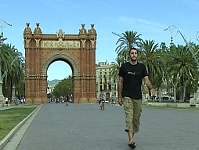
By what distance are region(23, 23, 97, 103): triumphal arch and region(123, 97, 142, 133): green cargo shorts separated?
256ft

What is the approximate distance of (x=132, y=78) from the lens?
10016 mm

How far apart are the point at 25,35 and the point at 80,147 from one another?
7954 centimetres

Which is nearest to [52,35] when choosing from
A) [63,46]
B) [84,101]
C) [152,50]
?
[63,46]

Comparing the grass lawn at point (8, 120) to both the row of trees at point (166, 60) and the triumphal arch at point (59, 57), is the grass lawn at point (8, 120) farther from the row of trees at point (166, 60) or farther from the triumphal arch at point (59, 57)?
the triumphal arch at point (59, 57)

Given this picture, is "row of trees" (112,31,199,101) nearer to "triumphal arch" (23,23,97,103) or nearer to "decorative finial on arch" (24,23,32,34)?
"triumphal arch" (23,23,97,103)

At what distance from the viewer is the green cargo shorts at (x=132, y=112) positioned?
9977mm

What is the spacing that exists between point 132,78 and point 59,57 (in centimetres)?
7940

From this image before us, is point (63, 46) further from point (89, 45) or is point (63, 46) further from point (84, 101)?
point (84, 101)

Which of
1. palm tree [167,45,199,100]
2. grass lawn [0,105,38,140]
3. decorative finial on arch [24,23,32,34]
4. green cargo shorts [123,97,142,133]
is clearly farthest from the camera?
decorative finial on arch [24,23,32,34]

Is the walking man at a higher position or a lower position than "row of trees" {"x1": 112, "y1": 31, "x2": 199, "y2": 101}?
lower

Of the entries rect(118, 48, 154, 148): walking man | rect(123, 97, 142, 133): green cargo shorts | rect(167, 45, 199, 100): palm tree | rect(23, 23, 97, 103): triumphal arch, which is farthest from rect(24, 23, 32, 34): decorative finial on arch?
rect(123, 97, 142, 133): green cargo shorts

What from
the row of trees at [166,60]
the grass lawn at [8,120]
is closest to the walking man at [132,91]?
the grass lawn at [8,120]

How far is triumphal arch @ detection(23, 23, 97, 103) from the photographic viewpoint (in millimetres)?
88250

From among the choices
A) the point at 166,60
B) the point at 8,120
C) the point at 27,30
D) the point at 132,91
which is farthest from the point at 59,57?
the point at 132,91
